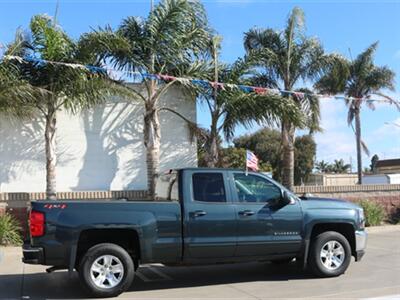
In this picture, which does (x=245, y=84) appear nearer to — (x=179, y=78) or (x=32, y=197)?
(x=179, y=78)

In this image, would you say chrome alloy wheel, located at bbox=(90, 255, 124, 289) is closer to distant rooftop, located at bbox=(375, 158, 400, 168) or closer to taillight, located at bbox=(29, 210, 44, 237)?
taillight, located at bbox=(29, 210, 44, 237)

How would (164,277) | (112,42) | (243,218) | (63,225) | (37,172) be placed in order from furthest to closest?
1. (37,172)
2. (112,42)
3. (164,277)
4. (243,218)
5. (63,225)

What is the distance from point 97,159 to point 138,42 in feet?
12.7

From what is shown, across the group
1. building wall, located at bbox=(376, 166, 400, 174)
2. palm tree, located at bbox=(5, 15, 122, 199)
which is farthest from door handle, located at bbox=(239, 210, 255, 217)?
building wall, located at bbox=(376, 166, 400, 174)

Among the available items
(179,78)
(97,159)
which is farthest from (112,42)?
(97,159)

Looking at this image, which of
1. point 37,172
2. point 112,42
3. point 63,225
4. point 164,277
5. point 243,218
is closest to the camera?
point 63,225

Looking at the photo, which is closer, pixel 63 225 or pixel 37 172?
pixel 63 225

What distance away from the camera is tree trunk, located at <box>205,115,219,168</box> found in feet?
53.5

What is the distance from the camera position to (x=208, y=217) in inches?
335

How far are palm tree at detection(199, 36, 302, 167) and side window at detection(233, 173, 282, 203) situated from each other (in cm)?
686

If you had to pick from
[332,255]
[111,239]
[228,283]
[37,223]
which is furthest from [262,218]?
[37,223]

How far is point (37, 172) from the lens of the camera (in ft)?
52.6

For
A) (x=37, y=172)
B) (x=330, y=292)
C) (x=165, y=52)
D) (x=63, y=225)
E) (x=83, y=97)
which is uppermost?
(x=165, y=52)

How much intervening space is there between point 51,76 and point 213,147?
5.07 m
